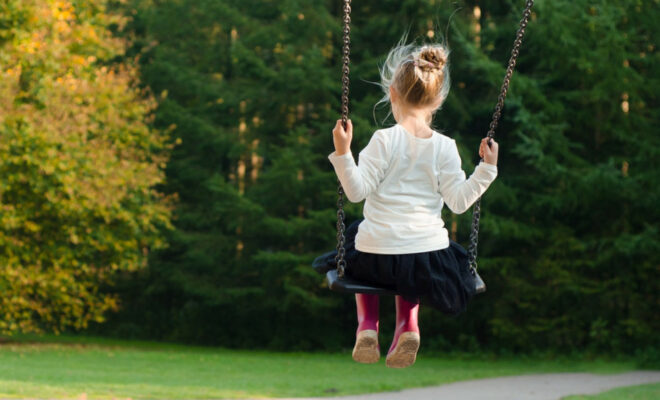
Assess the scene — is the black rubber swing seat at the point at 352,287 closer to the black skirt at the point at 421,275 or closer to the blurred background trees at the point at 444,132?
the black skirt at the point at 421,275

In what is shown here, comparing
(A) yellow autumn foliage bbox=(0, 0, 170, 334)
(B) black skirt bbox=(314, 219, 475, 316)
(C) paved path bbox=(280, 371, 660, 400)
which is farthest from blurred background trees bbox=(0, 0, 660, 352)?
(B) black skirt bbox=(314, 219, 475, 316)

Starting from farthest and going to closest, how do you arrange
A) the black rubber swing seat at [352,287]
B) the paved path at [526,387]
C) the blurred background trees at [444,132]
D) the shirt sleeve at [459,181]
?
the blurred background trees at [444,132]
the paved path at [526,387]
the shirt sleeve at [459,181]
the black rubber swing seat at [352,287]

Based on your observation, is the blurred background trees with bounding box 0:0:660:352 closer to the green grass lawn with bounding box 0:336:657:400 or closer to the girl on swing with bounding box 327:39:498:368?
the green grass lawn with bounding box 0:336:657:400

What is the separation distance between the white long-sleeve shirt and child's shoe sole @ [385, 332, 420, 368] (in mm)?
397

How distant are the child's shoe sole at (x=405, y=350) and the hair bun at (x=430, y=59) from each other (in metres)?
1.20

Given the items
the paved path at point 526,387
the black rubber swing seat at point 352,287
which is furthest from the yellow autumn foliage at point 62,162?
the black rubber swing seat at point 352,287

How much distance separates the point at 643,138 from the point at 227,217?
8.50 meters

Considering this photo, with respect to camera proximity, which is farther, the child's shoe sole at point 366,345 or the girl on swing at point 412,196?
the child's shoe sole at point 366,345

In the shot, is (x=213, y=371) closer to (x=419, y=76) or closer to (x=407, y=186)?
(x=407, y=186)

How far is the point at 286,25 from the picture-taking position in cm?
1873

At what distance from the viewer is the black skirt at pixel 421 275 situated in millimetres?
3871

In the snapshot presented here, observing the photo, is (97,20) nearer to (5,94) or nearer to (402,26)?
(5,94)

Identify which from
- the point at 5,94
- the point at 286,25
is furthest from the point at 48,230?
the point at 286,25

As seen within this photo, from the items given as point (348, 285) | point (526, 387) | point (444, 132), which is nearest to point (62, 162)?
point (444, 132)
